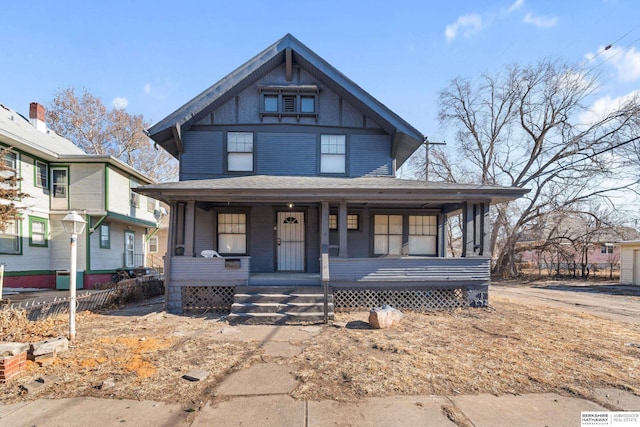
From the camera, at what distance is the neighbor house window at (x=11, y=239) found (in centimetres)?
1066

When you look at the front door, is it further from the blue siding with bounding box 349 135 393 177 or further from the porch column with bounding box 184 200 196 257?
the porch column with bounding box 184 200 196 257

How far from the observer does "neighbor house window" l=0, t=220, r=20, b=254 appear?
420 inches

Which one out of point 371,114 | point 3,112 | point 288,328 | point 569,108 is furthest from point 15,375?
point 569,108

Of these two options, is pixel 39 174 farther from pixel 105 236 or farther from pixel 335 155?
pixel 335 155

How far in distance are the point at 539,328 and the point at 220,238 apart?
8972mm

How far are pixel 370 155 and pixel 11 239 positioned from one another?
43.5 ft

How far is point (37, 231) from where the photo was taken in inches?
468

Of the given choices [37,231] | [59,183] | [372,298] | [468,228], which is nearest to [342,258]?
[372,298]

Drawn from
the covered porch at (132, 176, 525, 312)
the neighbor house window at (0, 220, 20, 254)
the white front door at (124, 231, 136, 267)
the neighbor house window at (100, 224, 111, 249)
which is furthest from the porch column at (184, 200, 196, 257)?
the white front door at (124, 231, 136, 267)

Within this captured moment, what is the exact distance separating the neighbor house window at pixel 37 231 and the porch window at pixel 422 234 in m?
14.3

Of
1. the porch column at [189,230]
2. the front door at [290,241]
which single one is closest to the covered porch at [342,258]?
the porch column at [189,230]

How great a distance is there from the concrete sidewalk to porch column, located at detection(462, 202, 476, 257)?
515cm

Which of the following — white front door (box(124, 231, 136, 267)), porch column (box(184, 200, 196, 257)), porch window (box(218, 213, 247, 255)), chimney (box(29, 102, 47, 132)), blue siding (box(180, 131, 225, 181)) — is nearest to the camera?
porch column (box(184, 200, 196, 257))

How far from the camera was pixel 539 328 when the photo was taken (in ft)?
21.4
